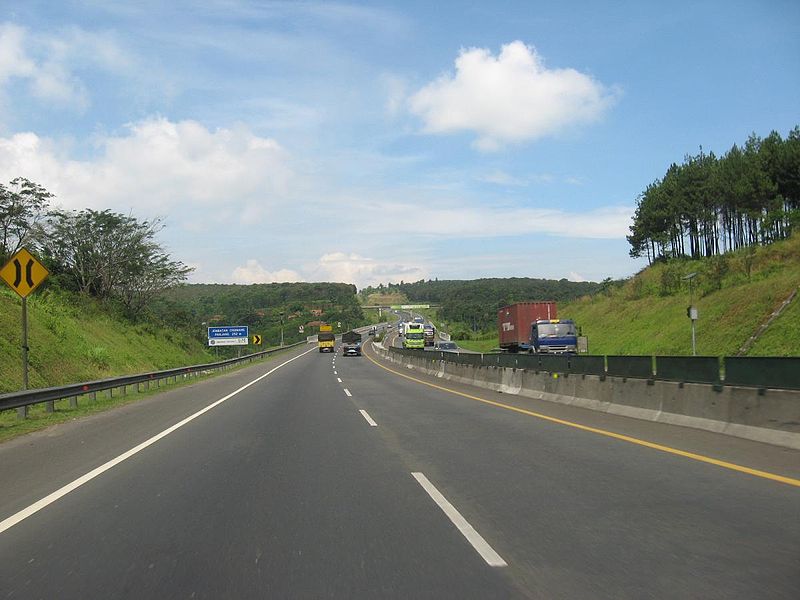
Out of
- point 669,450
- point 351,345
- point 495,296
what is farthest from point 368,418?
point 495,296

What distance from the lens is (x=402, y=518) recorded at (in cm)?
644

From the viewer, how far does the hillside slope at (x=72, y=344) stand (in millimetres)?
28281

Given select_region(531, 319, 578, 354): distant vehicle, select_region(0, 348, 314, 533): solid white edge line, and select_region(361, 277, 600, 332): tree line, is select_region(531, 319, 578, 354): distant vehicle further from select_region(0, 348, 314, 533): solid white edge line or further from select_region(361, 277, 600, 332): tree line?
select_region(361, 277, 600, 332): tree line

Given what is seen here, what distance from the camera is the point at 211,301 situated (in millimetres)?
166250

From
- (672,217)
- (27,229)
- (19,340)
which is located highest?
(672,217)

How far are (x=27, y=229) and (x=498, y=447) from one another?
44498mm

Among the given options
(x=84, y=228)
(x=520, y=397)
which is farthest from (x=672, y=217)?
(x=520, y=397)

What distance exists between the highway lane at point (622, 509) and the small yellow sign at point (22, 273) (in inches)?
466

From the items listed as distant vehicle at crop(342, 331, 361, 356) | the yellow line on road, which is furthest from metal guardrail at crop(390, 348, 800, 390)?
distant vehicle at crop(342, 331, 361, 356)

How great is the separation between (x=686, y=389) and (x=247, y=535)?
9493mm

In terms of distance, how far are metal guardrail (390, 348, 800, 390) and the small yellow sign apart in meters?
15.1

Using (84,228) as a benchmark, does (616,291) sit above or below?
below

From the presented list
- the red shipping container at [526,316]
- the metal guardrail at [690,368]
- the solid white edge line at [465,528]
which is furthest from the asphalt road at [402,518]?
the red shipping container at [526,316]

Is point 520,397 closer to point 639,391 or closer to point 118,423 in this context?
point 639,391
